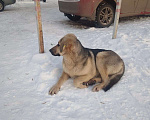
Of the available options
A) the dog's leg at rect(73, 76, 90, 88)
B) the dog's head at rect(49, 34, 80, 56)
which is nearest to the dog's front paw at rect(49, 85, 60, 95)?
the dog's leg at rect(73, 76, 90, 88)

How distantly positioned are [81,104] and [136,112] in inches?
35.9

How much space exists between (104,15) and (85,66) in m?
4.26

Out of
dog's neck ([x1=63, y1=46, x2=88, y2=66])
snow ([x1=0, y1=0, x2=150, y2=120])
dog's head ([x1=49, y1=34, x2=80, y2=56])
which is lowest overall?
snow ([x1=0, y1=0, x2=150, y2=120])

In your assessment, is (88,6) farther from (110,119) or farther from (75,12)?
(110,119)

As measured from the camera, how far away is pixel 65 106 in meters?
2.58

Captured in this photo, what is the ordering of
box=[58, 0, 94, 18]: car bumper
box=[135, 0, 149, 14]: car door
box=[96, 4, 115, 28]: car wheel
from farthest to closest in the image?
box=[135, 0, 149, 14]: car door
box=[96, 4, 115, 28]: car wheel
box=[58, 0, 94, 18]: car bumper

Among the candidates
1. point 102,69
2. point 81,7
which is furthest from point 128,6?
point 102,69

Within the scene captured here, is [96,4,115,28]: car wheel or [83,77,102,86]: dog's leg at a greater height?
[96,4,115,28]: car wheel

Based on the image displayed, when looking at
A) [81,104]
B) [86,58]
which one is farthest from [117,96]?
[86,58]

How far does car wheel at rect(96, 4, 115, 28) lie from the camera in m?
6.46

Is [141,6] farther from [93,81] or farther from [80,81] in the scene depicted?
[80,81]

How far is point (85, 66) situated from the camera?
10.2ft

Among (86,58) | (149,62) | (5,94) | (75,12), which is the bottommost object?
(5,94)

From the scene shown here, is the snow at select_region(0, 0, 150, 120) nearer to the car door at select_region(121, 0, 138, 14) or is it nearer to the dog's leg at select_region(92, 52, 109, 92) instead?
the dog's leg at select_region(92, 52, 109, 92)
